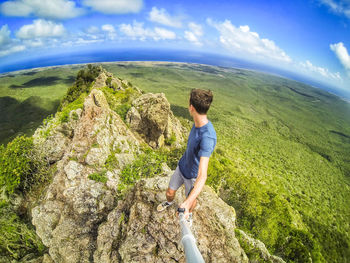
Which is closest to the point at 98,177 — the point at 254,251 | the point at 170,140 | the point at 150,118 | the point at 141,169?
the point at 141,169

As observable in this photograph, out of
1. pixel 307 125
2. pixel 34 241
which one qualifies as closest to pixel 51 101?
pixel 34 241

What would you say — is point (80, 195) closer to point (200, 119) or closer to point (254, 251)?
point (200, 119)

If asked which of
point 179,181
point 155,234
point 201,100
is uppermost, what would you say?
point 201,100

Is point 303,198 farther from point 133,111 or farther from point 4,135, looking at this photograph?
point 4,135

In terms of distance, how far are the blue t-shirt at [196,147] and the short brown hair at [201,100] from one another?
43 cm

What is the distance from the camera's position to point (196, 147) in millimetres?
4477

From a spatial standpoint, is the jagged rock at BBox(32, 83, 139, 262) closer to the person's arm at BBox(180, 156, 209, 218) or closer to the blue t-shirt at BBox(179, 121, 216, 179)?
the blue t-shirt at BBox(179, 121, 216, 179)

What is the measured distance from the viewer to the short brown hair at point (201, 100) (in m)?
3.90

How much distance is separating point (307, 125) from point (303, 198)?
14834 centimetres

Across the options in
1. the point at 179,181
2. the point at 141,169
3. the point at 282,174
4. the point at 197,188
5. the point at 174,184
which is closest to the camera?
the point at 197,188

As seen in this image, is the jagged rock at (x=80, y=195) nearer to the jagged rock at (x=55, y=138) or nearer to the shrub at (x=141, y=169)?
the jagged rock at (x=55, y=138)

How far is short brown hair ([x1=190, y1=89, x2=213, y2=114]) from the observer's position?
3902 millimetres

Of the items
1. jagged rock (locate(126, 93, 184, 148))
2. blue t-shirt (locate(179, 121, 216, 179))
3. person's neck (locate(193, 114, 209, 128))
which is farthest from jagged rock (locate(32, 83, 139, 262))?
person's neck (locate(193, 114, 209, 128))

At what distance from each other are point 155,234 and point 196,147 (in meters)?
4.23
